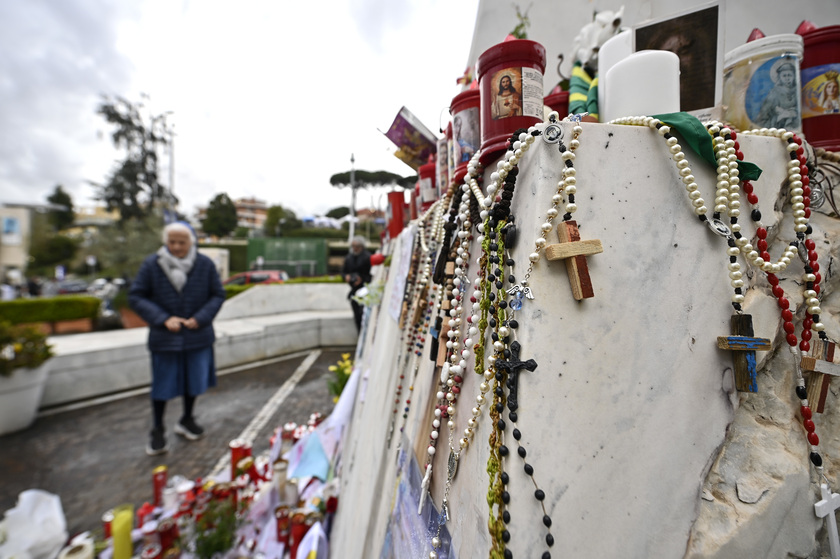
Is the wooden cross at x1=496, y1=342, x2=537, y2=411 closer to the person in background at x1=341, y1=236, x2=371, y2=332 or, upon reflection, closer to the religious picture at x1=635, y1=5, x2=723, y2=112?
the religious picture at x1=635, y1=5, x2=723, y2=112

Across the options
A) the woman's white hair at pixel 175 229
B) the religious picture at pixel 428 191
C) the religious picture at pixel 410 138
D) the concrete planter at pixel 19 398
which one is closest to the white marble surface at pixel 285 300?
the concrete planter at pixel 19 398

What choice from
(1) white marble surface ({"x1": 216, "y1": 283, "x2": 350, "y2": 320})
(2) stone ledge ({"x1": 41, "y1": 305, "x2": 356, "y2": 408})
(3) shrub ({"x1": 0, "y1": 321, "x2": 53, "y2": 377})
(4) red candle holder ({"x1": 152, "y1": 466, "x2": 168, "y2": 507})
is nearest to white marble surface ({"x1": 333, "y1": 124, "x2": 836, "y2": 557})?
(4) red candle holder ({"x1": 152, "y1": 466, "x2": 168, "y2": 507})

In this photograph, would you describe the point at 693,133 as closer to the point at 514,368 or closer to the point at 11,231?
the point at 514,368

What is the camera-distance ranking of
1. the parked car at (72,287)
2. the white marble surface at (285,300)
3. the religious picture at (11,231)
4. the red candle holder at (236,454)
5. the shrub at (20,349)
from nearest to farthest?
the red candle holder at (236,454), the shrub at (20,349), the white marble surface at (285,300), the parked car at (72,287), the religious picture at (11,231)

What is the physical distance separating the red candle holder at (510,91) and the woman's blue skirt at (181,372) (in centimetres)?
327

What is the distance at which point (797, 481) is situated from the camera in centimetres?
78

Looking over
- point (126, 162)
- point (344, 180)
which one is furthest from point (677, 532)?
point (344, 180)

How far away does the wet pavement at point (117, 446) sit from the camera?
2.71m

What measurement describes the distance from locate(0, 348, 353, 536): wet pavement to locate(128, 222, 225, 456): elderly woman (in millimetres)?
308

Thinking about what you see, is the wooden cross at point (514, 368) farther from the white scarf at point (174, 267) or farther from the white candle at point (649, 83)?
the white scarf at point (174, 267)

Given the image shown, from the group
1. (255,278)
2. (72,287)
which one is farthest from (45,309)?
(72,287)

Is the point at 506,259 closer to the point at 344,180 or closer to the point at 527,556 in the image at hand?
the point at 527,556

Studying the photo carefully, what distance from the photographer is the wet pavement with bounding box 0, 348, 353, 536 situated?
8.91ft

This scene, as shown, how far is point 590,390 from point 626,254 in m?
0.27
